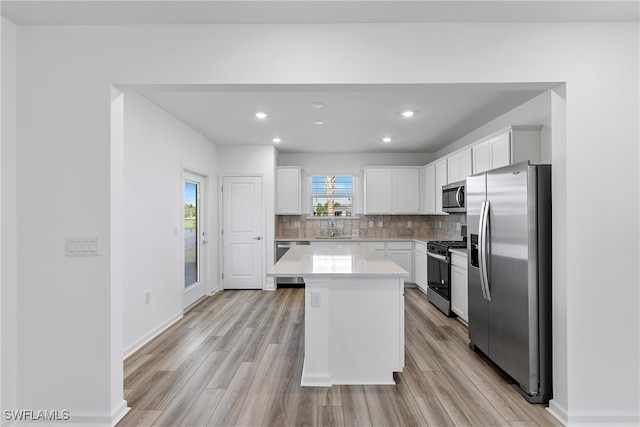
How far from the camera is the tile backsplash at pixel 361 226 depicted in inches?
254

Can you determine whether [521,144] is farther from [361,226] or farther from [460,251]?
[361,226]

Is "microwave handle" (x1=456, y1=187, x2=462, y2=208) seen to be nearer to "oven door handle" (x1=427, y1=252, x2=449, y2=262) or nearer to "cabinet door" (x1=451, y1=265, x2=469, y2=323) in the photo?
"oven door handle" (x1=427, y1=252, x2=449, y2=262)

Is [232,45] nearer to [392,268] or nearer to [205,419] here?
[392,268]

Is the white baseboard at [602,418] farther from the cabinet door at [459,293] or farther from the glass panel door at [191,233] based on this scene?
the glass panel door at [191,233]

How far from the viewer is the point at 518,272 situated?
7.73 feet

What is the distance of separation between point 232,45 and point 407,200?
4702mm

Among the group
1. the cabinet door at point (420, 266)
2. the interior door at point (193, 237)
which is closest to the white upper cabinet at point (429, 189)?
the cabinet door at point (420, 266)

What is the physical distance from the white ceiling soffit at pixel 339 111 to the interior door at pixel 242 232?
2.56 feet

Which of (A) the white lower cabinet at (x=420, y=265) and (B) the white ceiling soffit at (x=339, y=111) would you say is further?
(A) the white lower cabinet at (x=420, y=265)

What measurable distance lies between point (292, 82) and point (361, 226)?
4.67 m

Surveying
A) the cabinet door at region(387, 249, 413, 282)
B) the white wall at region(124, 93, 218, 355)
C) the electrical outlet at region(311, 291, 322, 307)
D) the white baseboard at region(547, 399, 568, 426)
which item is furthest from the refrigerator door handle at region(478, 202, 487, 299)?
the white wall at region(124, 93, 218, 355)

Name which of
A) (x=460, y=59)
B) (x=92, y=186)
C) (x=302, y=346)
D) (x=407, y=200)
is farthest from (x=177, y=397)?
(x=407, y=200)

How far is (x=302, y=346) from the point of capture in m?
3.24

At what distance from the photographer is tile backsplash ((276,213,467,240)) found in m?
6.45
